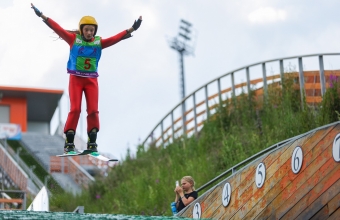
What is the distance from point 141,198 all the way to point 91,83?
32.4ft

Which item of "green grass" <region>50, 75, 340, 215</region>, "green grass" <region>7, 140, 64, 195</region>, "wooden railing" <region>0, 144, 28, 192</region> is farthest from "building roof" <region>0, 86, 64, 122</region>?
"green grass" <region>50, 75, 340, 215</region>

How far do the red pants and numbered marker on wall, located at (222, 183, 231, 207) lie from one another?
2.02 m

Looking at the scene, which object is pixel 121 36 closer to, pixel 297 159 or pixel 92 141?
pixel 92 141

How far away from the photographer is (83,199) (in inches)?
969

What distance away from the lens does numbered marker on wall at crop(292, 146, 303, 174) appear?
9805mm

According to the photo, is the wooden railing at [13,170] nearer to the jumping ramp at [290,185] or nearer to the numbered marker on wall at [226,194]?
the numbered marker on wall at [226,194]

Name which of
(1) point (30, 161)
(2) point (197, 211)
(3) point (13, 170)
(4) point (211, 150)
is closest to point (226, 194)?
(2) point (197, 211)

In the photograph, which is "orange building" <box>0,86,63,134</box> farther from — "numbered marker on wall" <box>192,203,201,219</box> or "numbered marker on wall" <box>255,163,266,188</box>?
"numbered marker on wall" <box>255,163,266,188</box>

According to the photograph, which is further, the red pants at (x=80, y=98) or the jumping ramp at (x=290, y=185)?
the red pants at (x=80, y=98)

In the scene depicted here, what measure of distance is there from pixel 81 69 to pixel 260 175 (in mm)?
2792

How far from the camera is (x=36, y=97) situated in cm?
4812

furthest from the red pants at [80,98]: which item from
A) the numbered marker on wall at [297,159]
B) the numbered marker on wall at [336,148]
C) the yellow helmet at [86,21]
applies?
the numbered marker on wall at [336,148]

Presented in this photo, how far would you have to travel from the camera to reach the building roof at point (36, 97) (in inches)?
1845

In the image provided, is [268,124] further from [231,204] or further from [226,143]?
[231,204]
